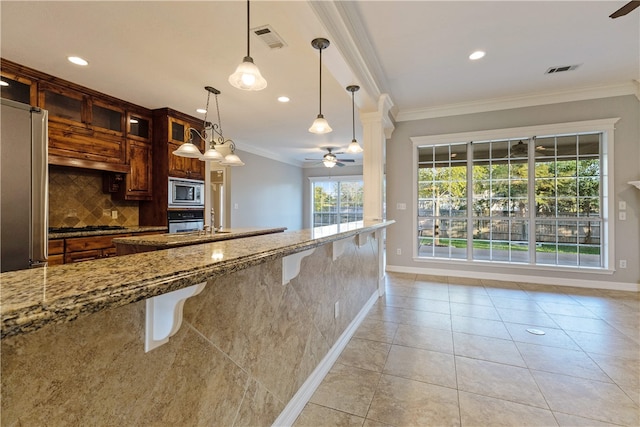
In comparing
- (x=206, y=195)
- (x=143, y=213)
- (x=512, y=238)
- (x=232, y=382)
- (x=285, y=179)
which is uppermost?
(x=285, y=179)

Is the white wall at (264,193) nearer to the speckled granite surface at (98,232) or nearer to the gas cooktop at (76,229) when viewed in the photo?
the speckled granite surface at (98,232)

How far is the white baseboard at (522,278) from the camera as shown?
395 cm

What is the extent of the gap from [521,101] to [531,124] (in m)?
0.37

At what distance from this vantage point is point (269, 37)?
99.4 inches

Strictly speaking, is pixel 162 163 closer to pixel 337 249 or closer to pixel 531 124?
pixel 337 249

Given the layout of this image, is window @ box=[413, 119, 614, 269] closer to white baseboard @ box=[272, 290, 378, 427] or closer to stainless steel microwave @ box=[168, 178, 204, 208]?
white baseboard @ box=[272, 290, 378, 427]

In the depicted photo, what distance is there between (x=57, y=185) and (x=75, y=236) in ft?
3.16

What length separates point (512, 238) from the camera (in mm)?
4531

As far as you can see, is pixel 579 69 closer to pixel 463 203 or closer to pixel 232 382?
pixel 463 203

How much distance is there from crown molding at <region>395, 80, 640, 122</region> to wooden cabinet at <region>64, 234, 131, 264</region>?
465 centimetres

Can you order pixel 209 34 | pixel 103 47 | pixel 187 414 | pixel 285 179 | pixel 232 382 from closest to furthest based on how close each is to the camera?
1. pixel 187 414
2. pixel 232 382
3. pixel 209 34
4. pixel 103 47
5. pixel 285 179

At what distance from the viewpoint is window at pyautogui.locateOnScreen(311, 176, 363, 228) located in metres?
9.10

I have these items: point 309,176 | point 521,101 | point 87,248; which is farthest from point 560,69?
point 309,176

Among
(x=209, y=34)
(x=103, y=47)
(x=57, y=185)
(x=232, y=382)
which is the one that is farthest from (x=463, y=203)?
(x=57, y=185)
